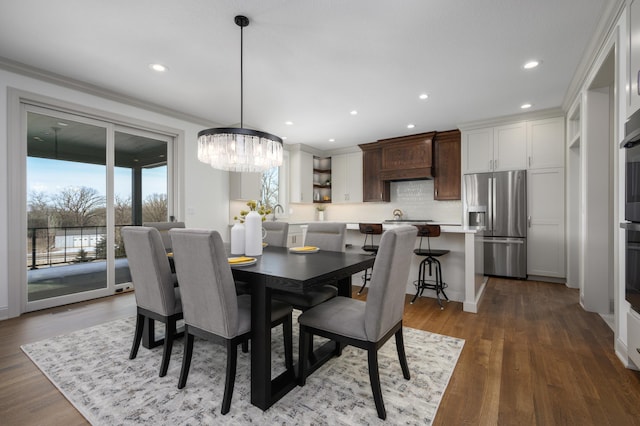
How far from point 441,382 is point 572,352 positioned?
1.23m

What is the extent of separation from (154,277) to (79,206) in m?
2.50

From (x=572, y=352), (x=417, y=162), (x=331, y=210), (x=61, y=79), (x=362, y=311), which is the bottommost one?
(x=572, y=352)

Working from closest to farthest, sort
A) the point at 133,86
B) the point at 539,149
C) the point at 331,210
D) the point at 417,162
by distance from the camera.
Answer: the point at 133,86, the point at 539,149, the point at 417,162, the point at 331,210

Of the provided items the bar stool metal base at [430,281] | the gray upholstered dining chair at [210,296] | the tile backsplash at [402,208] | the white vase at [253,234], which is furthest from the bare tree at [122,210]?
the bar stool metal base at [430,281]

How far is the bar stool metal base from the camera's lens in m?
3.51

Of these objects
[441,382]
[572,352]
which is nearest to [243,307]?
[441,382]

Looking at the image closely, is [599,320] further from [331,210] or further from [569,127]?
[331,210]

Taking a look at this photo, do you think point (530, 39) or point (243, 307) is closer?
point (243, 307)

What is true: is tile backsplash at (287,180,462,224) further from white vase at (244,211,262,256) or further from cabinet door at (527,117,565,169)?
white vase at (244,211,262,256)

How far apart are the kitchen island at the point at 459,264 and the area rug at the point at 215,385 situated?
2.95 ft

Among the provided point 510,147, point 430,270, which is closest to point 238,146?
point 430,270

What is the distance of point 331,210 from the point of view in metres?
7.16

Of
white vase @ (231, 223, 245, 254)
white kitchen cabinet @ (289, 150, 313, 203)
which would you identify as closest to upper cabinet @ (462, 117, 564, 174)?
white kitchen cabinet @ (289, 150, 313, 203)

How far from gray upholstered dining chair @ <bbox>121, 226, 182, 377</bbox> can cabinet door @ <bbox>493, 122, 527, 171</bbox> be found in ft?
16.3
